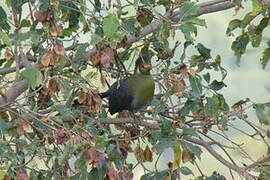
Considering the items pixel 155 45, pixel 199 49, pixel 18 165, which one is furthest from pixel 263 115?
pixel 18 165

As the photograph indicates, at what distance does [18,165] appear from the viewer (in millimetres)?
2652

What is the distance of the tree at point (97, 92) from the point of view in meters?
2.51

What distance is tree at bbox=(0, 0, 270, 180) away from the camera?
98.8 inches

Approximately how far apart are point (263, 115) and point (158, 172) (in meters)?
0.50

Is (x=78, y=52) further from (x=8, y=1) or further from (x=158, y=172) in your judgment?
(x=158, y=172)

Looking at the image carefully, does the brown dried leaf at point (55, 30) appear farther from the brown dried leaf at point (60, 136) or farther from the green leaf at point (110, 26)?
the brown dried leaf at point (60, 136)

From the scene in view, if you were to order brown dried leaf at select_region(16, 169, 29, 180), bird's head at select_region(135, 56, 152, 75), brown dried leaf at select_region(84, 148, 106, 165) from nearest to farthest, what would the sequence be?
brown dried leaf at select_region(84, 148, 106, 165), brown dried leaf at select_region(16, 169, 29, 180), bird's head at select_region(135, 56, 152, 75)

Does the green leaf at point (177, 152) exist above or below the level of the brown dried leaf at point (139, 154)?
above

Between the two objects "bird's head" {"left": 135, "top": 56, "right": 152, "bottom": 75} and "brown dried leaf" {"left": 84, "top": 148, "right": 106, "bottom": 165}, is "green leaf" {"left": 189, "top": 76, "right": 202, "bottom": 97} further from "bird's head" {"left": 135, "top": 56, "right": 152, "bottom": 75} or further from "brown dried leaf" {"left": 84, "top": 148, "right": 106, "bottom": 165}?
"brown dried leaf" {"left": 84, "top": 148, "right": 106, "bottom": 165}

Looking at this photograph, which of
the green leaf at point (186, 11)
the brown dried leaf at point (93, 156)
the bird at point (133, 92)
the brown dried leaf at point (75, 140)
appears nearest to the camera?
the brown dried leaf at point (93, 156)

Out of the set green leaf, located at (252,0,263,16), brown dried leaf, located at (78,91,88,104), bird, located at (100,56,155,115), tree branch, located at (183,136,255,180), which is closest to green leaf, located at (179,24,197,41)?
green leaf, located at (252,0,263,16)

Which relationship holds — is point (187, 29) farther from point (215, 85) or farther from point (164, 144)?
point (215, 85)

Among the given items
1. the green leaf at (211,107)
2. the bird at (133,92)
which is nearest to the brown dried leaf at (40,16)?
the green leaf at (211,107)

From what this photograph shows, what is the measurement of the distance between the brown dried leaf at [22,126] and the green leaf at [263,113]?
945mm
